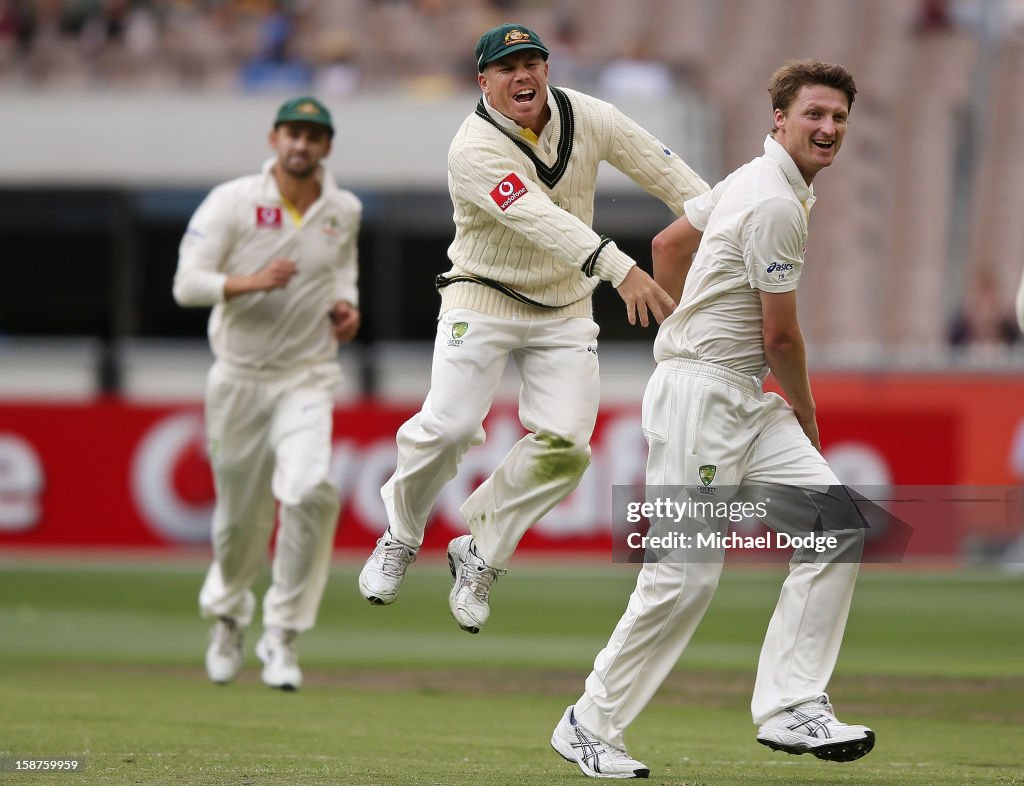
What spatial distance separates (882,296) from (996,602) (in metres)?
6.96

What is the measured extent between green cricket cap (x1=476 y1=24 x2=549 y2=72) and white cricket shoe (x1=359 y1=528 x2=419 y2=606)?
1861 millimetres

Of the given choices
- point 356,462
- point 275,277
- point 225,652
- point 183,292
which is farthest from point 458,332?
point 356,462

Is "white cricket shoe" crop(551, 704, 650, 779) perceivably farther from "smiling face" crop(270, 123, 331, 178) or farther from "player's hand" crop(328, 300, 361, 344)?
"smiling face" crop(270, 123, 331, 178)

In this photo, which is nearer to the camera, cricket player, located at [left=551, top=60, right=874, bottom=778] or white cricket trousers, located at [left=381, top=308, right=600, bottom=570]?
cricket player, located at [left=551, top=60, right=874, bottom=778]

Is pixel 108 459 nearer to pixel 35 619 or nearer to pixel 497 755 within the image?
pixel 35 619

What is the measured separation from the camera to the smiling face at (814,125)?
614 cm

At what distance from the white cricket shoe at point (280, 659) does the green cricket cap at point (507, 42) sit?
3686 mm

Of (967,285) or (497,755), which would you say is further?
(967,285)

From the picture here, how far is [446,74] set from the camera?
1900 centimetres

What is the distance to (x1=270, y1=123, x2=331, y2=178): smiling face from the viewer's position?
9.28 m

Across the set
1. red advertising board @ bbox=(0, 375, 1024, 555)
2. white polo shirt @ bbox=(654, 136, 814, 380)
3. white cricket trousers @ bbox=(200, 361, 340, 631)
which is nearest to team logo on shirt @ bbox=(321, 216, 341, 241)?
white cricket trousers @ bbox=(200, 361, 340, 631)

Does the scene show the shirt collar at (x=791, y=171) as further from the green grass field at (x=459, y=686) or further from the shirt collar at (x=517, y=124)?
the green grass field at (x=459, y=686)

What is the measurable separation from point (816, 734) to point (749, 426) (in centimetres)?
106

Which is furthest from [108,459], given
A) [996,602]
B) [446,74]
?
[996,602]
